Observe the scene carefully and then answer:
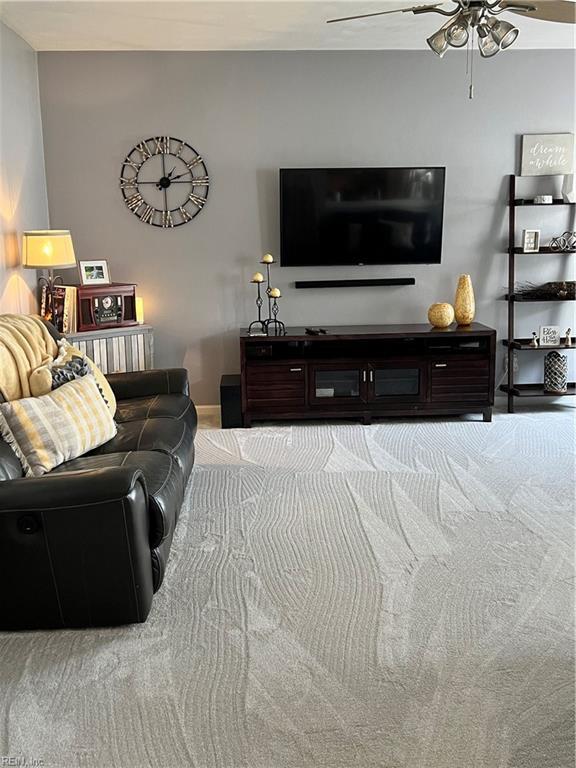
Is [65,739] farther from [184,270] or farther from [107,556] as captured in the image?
[184,270]

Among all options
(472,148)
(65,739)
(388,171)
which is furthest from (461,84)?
(65,739)

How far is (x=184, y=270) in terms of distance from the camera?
5590mm

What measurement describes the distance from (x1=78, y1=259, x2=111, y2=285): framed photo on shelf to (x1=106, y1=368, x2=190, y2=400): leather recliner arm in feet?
4.43

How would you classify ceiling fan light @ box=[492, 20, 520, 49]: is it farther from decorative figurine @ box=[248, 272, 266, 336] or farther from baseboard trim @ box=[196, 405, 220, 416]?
baseboard trim @ box=[196, 405, 220, 416]

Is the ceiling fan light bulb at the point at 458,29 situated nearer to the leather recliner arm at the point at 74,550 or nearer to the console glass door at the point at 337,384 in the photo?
the leather recliner arm at the point at 74,550

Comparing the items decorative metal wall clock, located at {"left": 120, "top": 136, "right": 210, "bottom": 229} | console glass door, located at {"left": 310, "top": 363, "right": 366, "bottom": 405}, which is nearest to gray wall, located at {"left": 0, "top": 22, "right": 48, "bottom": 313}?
decorative metal wall clock, located at {"left": 120, "top": 136, "right": 210, "bottom": 229}

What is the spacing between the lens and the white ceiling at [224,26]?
14.3ft

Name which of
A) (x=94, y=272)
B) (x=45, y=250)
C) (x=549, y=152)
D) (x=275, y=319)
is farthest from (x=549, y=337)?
(x=45, y=250)

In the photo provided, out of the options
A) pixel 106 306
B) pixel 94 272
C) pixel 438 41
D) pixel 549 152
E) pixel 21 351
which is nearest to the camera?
pixel 438 41

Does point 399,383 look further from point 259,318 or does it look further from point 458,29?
point 458,29

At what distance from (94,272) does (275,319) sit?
1334 millimetres

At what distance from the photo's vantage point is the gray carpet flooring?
80.6 inches

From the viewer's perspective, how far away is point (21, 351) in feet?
11.5

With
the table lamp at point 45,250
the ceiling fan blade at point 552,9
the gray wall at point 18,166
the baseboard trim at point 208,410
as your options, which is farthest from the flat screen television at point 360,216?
the ceiling fan blade at point 552,9
